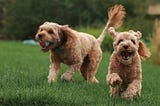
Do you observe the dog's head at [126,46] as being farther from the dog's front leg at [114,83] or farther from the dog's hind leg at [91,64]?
the dog's hind leg at [91,64]

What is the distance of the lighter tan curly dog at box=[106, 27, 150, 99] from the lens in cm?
815

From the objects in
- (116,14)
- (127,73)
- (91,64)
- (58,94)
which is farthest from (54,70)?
(58,94)

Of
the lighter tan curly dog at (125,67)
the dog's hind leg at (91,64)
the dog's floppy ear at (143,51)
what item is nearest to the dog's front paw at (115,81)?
the lighter tan curly dog at (125,67)

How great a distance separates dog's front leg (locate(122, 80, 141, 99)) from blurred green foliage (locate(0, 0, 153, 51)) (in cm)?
1929

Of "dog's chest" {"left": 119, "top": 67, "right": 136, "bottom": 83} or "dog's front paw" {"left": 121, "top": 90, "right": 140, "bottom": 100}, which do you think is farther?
"dog's chest" {"left": 119, "top": 67, "right": 136, "bottom": 83}

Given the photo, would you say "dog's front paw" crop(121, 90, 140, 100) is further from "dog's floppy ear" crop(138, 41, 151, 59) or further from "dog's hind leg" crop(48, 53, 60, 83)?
"dog's hind leg" crop(48, 53, 60, 83)

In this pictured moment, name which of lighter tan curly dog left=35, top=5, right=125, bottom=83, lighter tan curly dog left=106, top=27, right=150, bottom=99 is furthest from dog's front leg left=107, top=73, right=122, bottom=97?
lighter tan curly dog left=35, top=5, right=125, bottom=83

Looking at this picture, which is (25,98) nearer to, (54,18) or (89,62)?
(89,62)

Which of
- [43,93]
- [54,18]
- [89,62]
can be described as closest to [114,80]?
[43,93]

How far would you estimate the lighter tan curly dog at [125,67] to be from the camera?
26.7 feet

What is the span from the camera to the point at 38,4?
95.6 ft

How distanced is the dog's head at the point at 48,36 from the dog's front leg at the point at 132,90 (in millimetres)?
1937

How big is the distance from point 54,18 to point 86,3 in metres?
2.15

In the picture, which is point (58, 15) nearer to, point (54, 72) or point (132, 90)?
point (54, 72)
